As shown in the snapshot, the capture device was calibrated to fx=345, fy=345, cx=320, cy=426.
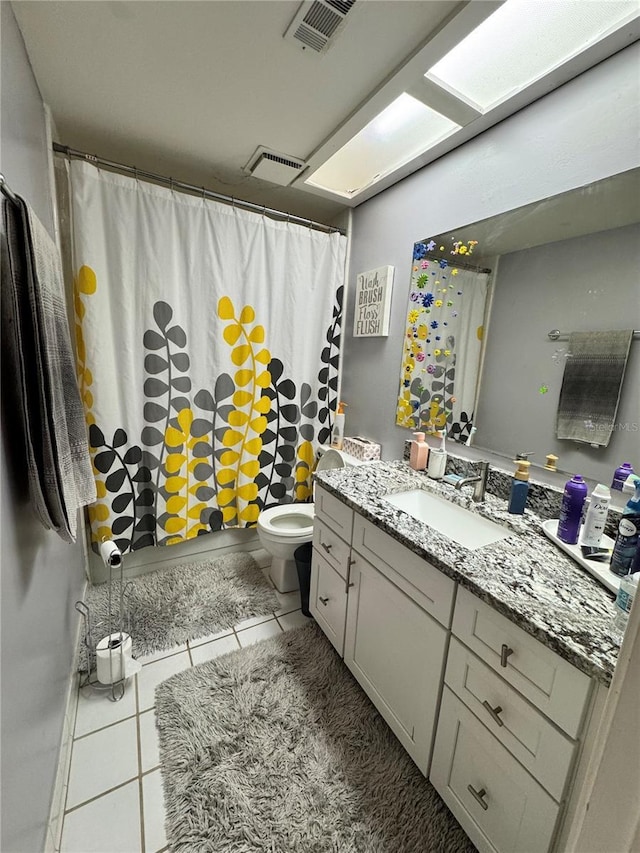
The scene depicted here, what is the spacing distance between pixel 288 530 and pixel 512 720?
122cm

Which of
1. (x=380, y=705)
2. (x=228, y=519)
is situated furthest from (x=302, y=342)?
(x=380, y=705)

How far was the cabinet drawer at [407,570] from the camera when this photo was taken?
956mm

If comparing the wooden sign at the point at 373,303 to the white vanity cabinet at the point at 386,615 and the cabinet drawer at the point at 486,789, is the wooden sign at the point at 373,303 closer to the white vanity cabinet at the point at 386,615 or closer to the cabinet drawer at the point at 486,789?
the white vanity cabinet at the point at 386,615

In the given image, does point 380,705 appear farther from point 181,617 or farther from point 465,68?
point 465,68

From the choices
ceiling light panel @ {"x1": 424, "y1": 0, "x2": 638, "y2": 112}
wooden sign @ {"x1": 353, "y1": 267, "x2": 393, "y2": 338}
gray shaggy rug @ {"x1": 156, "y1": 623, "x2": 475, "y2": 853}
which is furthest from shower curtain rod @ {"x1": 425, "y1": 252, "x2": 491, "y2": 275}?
gray shaggy rug @ {"x1": 156, "y1": 623, "x2": 475, "y2": 853}

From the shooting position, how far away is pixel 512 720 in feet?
2.59

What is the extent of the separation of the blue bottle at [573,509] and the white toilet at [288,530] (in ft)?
3.28

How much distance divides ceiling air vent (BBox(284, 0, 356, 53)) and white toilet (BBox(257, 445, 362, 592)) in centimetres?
162

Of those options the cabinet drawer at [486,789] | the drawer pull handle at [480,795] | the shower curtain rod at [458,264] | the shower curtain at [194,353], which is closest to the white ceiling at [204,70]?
the shower curtain at [194,353]

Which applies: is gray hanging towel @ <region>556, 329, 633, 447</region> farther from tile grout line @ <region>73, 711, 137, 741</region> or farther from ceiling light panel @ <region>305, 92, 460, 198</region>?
tile grout line @ <region>73, 711, 137, 741</region>

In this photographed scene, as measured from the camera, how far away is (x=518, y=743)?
0.78 metres

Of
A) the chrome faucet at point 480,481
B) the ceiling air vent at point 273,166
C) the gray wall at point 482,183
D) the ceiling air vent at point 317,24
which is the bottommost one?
the chrome faucet at point 480,481

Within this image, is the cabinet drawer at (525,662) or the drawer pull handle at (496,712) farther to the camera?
the drawer pull handle at (496,712)

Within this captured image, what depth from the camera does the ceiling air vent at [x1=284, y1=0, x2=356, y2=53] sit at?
928mm
